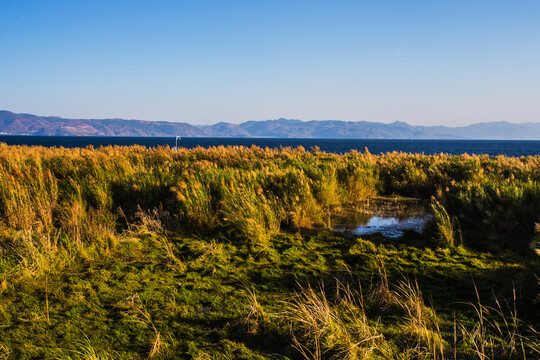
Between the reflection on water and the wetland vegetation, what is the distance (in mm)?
281

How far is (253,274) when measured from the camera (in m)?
4.81

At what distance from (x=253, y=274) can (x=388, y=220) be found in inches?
173

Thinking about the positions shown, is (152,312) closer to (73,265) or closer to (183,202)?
(73,265)

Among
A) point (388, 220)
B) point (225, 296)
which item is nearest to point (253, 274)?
point (225, 296)

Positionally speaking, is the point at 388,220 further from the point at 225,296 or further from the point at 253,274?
the point at 225,296

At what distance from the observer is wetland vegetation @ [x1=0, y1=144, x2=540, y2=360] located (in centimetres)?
314

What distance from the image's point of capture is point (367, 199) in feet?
34.4

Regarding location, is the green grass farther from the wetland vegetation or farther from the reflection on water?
the reflection on water

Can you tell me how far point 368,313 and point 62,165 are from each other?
9744 mm

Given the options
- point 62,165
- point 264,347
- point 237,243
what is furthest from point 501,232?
point 62,165

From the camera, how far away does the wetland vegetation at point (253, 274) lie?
3.14m

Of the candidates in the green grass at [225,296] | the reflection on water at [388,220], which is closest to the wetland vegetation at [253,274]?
the green grass at [225,296]

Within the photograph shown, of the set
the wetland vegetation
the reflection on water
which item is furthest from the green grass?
the reflection on water

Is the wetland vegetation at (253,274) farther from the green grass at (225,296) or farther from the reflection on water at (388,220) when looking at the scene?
the reflection on water at (388,220)
